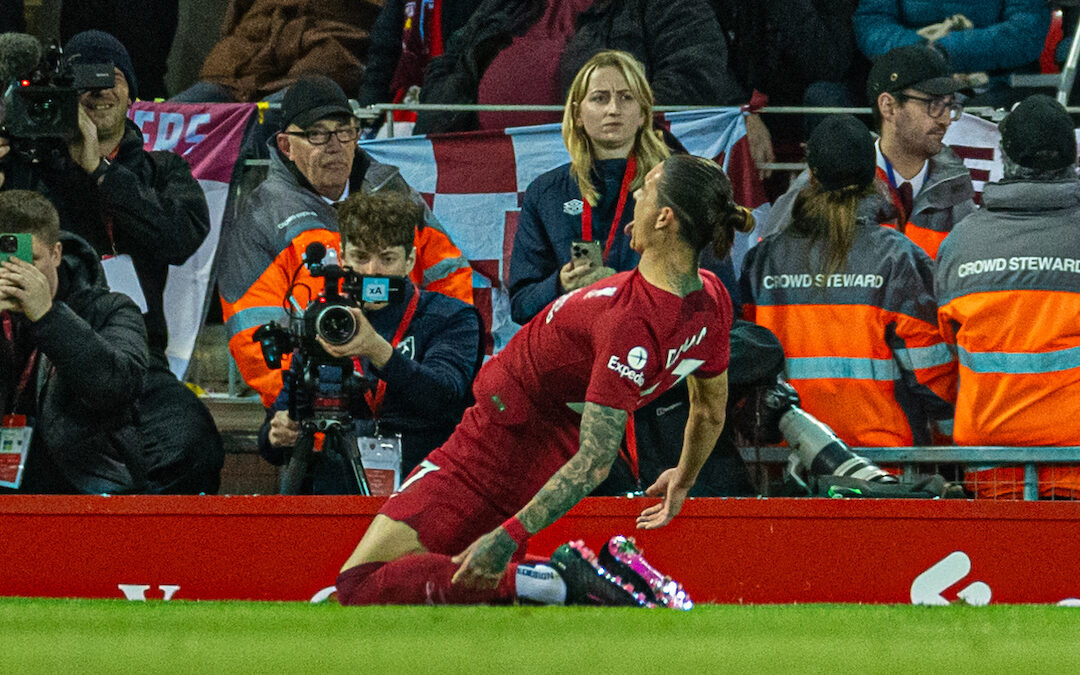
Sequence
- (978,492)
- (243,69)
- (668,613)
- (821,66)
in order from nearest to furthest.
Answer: (668,613) < (978,492) < (821,66) < (243,69)

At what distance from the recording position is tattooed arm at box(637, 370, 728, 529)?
16.1 feet

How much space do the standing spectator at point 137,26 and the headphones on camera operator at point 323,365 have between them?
3.47 m

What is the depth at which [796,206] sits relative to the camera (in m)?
6.09

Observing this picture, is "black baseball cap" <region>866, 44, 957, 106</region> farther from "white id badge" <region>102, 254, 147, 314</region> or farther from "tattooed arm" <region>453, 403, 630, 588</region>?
"white id badge" <region>102, 254, 147, 314</region>

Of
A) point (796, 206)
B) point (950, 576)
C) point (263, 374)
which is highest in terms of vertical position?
point (796, 206)

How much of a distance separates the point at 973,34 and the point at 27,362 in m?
4.21

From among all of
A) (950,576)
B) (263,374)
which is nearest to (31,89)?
(263,374)

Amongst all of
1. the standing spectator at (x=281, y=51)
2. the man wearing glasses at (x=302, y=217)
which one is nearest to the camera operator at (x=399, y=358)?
the man wearing glasses at (x=302, y=217)

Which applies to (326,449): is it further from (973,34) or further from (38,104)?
(973,34)

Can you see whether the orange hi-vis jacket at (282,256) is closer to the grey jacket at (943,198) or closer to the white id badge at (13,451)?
the white id badge at (13,451)

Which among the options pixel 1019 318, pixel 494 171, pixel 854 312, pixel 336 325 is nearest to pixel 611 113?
pixel 494 171

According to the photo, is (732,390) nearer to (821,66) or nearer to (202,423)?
(202,423)

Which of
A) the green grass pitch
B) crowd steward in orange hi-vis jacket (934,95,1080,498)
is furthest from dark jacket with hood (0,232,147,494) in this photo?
crowd steward in orange hi-vis jacket (934,95,1080,498)

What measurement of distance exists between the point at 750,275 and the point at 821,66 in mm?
1768
